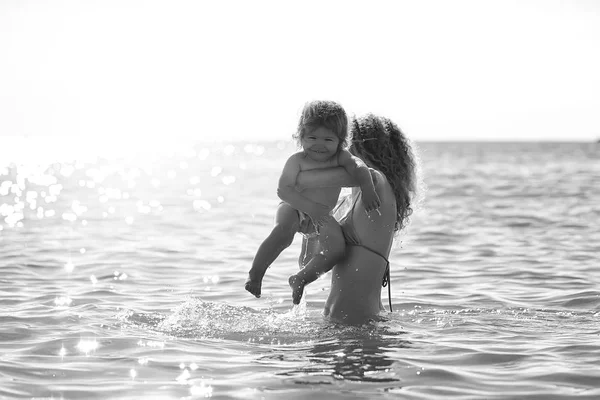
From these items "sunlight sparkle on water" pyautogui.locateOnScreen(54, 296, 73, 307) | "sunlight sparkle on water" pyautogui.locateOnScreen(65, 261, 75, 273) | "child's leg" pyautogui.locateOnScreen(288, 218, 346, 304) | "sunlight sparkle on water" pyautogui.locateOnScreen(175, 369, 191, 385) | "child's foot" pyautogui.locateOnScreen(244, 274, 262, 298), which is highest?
"child's leg" pyautogui.locateOnScreen(288, 218, 346, 304)

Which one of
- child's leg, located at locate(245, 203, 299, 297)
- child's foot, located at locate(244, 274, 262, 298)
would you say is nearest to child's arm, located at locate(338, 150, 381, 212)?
child's leg, located at locate(245, 203, 299, 297)

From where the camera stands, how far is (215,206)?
79.0 feet

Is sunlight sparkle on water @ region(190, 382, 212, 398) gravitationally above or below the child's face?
below

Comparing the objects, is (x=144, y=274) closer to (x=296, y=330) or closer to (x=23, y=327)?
(x=23, y=327)

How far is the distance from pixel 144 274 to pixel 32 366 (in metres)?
4.99

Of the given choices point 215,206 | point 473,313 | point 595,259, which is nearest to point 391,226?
point 473,313

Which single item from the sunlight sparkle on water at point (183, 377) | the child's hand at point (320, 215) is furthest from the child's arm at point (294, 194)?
the sunlight sparkle on water at point (183, 377)

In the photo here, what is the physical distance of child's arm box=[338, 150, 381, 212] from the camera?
635cm

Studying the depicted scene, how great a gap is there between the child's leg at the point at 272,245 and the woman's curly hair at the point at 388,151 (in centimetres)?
92

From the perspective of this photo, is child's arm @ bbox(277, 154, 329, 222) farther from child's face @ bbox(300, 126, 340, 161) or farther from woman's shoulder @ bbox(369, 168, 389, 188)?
woman's shoulder @ bbox(369, 168, 389, 188)

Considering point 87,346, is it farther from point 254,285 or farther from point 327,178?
point 327,178

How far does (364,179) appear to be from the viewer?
6.39 metres

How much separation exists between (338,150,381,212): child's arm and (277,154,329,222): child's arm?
1.20ft

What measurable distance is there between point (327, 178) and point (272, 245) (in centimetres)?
72
